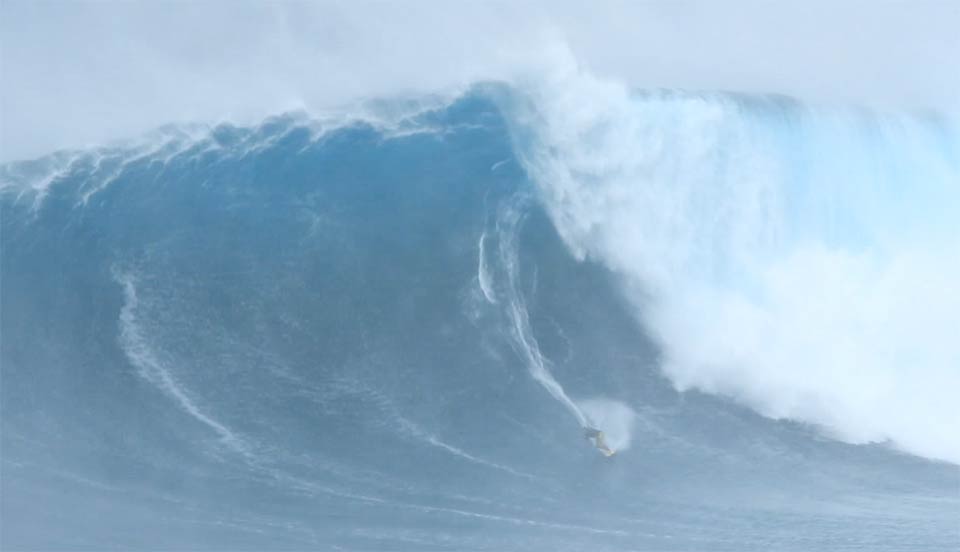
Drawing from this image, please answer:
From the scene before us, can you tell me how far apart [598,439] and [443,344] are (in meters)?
2.27

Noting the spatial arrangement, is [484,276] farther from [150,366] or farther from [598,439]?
[150,366]

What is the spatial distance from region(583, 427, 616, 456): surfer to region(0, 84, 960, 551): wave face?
89mm

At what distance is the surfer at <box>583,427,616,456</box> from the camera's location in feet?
35.1

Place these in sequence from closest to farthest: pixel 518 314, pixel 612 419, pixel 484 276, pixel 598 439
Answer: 1. pixel 598 439
2. pixel 612 419
3. pixel 518 314
4. pixel 484 276

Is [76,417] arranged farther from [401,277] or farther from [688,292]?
[688,292]

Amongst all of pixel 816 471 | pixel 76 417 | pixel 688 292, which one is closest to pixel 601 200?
pixel 688 292

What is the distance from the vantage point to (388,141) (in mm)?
12680

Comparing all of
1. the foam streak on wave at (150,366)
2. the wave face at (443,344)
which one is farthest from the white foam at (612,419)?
the foam streak on wave at (150,366)

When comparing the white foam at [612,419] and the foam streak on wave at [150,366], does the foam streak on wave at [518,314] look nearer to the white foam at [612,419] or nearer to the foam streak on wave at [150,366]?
the white foam at [612,419]

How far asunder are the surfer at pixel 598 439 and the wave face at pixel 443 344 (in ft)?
0.29

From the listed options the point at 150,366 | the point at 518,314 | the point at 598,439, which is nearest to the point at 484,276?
the point at 518,314

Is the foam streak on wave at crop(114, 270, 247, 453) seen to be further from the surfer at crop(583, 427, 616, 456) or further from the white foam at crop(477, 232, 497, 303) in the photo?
the surfer at crop(583, 427, 616, 456)

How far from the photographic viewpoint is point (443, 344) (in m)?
11.4

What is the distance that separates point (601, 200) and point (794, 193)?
11.4 ft
